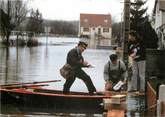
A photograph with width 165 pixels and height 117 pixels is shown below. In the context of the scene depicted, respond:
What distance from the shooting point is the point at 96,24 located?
76438 millimetres

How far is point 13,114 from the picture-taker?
1320 centimetres

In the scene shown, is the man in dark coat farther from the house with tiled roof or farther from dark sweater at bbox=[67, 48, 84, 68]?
the house with tiled roof

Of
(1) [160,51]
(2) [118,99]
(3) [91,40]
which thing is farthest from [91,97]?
(3) [91,40]

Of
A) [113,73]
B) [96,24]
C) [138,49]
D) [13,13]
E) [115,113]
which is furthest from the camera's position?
[96,24]

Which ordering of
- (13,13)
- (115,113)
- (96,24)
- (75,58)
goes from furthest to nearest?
(96,24), (13,13), (75,58), (115,113)

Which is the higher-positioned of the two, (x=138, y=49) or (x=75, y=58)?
(x=138, y=49)

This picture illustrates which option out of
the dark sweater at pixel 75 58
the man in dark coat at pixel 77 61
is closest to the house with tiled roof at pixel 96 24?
the man in dark coat at pixel 77 61

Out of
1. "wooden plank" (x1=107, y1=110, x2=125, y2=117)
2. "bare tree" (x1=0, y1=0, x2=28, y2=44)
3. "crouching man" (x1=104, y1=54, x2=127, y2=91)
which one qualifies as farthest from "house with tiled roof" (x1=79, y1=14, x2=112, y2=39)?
"wooden plank" (x1=107, y1=110, x2=125, y2=117)

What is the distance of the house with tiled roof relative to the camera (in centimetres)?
7143

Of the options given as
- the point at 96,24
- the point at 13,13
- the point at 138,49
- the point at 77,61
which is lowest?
the point at 77,61

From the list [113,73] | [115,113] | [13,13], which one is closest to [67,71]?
[113,73]

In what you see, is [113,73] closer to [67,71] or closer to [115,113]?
[67,71]

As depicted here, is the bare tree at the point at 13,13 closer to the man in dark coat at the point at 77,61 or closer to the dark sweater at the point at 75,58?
the man in dark coat at the point at 77,61

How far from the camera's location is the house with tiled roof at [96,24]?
7143 cm
